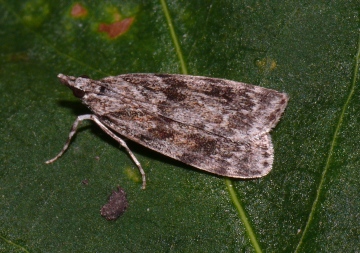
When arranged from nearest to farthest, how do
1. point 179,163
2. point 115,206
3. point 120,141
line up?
1. point 115,206
2. point 179,163
3. point 120,141

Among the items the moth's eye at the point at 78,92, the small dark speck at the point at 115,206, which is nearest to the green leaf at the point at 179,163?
the small dark speck at the point at 115,206

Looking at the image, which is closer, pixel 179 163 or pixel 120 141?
pixel 179 163

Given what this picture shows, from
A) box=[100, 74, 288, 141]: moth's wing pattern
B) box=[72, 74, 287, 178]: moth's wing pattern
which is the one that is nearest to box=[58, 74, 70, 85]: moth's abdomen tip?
box=[72, 74, 287, 178]: moth's wing pattern

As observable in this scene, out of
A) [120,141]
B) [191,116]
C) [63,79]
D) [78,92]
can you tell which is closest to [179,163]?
[191,116]

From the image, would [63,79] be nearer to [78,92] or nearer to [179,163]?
[78,92]

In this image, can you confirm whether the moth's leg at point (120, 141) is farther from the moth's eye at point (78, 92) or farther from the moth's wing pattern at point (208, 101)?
the moth's wing pattern at point (208, 101)

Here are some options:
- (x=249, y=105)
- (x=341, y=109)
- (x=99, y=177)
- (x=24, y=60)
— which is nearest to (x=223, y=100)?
(x=249, y=105)

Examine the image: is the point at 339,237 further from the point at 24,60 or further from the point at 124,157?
the point at 24,60
